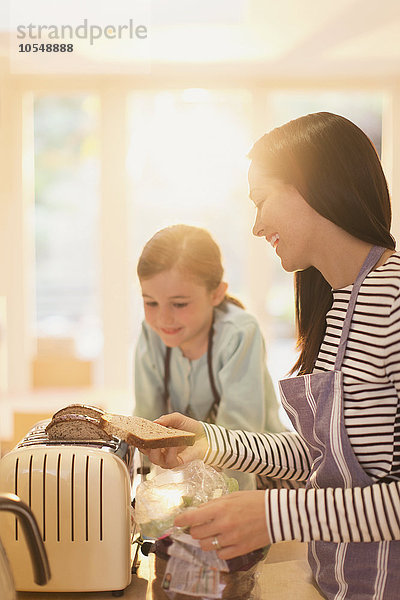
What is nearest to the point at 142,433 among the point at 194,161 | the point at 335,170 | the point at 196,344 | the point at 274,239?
the point at 274,239

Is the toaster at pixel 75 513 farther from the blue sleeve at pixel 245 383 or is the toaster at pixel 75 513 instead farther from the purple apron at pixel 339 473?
the blue sleeve at pixel 245 383

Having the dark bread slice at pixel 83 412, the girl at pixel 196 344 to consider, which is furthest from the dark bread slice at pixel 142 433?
the girl at pixel 196 344

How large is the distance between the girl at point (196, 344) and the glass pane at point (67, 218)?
323 centimetres

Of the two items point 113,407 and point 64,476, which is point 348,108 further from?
point 64,476

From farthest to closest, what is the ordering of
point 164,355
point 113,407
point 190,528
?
1. point 113,407
2. point 164,355
3. point 190,528

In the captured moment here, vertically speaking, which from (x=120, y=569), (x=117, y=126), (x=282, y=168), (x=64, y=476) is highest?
(x=117, y=126)

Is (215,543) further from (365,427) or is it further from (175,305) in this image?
(175,305)

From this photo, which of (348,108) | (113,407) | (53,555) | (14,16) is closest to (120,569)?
(53,555)

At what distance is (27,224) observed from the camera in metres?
4.77

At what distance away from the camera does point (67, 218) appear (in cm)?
479

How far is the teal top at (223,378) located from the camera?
1417mm

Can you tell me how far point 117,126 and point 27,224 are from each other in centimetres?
93

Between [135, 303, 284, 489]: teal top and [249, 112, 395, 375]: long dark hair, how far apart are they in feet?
2.14

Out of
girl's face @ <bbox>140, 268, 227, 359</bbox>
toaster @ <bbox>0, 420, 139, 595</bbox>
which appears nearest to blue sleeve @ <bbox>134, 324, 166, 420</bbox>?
girl's face @ <bbox>140, 268, 227, 359</bbox>
